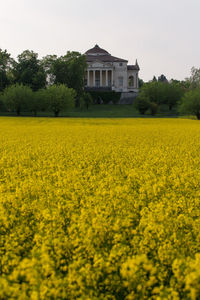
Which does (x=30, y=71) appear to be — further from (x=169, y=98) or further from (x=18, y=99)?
(x=169, y=98)

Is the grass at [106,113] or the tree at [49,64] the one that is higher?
the tree at [49,64]

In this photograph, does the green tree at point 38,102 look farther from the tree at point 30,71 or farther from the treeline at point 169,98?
the treeline at point 169,98

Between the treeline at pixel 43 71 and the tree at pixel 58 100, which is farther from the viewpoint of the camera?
the treeline at pixel 43 71

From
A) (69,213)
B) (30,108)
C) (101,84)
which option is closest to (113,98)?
(101,84)

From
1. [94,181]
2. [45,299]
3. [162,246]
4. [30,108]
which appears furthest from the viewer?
[30,108]

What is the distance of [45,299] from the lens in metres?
3.69

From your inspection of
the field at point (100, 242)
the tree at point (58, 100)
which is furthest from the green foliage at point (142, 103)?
the field at point (100, 242)

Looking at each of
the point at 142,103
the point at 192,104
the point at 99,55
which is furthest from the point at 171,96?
the point at 99,55

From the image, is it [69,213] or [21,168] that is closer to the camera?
[69,213]

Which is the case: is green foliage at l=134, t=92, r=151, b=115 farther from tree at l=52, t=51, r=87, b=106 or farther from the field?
the field

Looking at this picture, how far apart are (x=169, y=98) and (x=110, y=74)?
35.1 metres

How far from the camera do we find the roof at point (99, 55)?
117062 mm

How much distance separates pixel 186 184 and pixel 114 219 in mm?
3523

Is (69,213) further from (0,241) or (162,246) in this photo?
(162,246)
